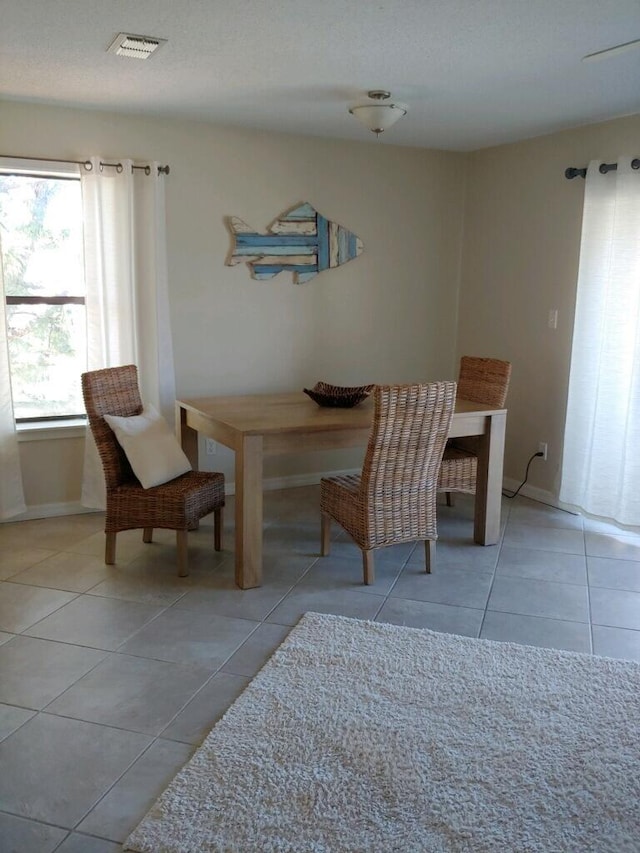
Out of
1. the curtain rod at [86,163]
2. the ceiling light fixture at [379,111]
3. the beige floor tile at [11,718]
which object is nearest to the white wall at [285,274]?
the curtain rod at [86,163]

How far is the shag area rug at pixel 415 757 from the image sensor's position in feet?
6.06

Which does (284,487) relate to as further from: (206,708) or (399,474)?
(206,708)

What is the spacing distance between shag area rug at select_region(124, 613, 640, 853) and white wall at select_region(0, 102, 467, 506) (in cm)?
240

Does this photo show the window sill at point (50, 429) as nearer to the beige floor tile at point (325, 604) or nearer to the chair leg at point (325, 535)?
the chair leg at point (325, 535)

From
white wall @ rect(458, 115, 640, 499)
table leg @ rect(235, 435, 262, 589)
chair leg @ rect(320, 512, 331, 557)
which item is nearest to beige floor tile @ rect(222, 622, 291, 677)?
table leg @ rect(235, 435, 262, 589)

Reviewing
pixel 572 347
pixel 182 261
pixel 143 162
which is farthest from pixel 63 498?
pixel 572 347

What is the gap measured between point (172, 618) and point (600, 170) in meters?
3.37

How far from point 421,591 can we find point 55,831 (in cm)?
193

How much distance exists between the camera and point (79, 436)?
4414 mm

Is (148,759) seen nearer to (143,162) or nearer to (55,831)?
(55,831)

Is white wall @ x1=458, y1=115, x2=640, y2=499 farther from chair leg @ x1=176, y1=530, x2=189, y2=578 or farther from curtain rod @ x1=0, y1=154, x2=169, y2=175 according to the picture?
chair leg @ x1=176, y1=530, x2=189, y2=578

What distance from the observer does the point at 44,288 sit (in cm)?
429

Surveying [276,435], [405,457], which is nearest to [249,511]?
[276,435]

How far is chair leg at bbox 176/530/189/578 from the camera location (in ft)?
11.5
